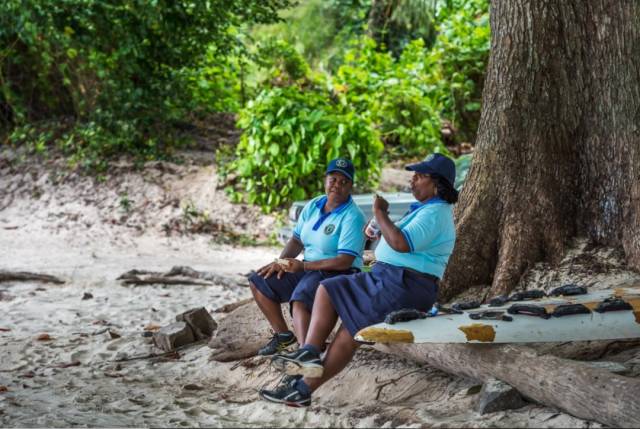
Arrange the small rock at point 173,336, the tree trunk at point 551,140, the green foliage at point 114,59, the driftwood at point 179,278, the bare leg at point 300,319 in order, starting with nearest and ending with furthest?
the bare leg at point 300,319, the tree trunk at point 551,140, the small rock at point 173,336, the driftwood at point 179,278, the green foliage at point 114,59

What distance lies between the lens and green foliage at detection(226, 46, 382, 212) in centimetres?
1251

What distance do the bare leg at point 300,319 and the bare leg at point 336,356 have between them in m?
0.51

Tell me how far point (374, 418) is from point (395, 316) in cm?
Answer: 59

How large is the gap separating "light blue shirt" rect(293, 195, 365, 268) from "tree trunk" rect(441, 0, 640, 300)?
3.63 feet

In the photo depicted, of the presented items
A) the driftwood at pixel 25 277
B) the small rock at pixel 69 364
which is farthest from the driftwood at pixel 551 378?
the driftwood at pixel 25 277

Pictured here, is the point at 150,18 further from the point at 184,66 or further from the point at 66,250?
the point at 66,250

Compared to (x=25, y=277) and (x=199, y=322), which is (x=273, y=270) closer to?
(x=199, y=322)

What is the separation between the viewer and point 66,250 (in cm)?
1148

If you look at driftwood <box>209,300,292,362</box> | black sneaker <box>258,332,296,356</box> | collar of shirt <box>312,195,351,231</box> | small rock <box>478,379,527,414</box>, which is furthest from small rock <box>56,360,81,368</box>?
small rock <box>478,379,527,414</box>

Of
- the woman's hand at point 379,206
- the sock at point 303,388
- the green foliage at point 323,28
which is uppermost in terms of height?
the green foliage at point 323,28

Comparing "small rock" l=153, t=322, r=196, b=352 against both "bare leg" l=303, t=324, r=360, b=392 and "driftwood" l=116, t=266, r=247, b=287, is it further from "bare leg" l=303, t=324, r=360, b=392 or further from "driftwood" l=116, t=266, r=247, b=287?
"driftwood" l=116, t=266, r=247, b=287

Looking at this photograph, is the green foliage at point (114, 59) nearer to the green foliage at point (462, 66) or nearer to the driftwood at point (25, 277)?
the green foliage at point (462, 66)

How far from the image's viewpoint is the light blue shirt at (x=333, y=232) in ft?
17.9

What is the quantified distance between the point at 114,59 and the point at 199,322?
331 inches
